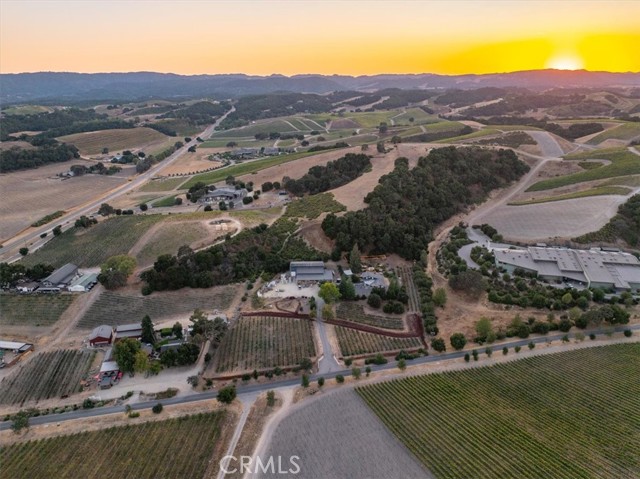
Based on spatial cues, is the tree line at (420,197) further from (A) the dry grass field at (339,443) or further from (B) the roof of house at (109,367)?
(B) the roof of house at (109,367)

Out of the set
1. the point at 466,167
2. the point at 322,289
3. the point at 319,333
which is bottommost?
the point at 319,333

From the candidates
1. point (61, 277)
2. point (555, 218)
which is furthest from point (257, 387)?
point (555, 218)

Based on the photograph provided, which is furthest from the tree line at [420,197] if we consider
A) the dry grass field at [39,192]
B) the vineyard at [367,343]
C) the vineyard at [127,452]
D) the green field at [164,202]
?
the dry grass field at [39,192]

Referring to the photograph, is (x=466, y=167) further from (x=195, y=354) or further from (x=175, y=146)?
(x=175, y=146)

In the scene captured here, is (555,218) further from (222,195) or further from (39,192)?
(39,192)

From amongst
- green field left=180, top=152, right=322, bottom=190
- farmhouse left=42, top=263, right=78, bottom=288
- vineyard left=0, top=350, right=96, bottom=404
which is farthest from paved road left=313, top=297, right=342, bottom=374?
green field left=180, top=152, right=322, bottom=190

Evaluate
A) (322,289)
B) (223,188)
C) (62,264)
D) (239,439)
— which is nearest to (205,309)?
(322,289)
